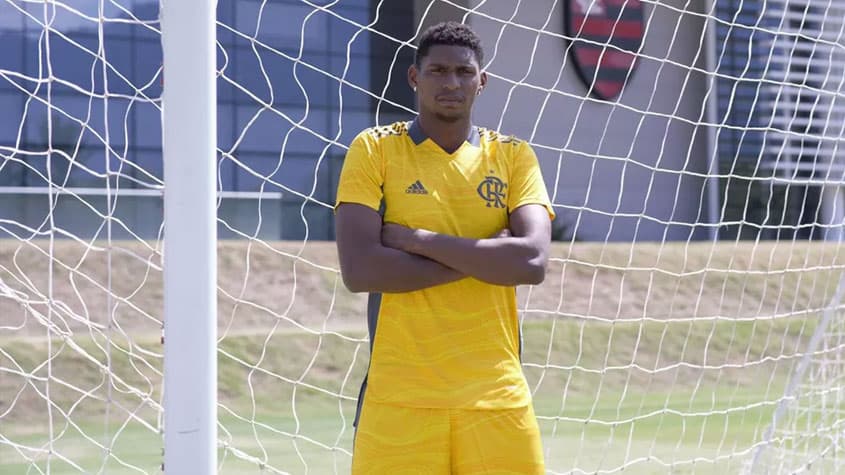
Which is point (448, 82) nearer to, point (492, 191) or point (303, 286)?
point (492, 191)

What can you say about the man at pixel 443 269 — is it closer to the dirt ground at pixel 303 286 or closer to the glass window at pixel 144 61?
the dirt ground at pixel 303 286

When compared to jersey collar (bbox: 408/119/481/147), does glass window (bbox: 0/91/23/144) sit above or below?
below

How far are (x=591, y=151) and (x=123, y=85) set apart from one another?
27.0 feet

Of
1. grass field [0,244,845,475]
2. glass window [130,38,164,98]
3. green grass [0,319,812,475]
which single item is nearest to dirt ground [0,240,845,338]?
grass field [0,244,845,475]

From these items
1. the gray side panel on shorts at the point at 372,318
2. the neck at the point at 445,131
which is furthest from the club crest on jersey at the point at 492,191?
the gray side panel on shorts at the point at 372,318

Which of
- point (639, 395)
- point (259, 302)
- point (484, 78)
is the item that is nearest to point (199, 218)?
point (484, 78)

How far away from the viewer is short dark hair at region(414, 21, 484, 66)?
2547 mm

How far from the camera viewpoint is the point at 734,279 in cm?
1100

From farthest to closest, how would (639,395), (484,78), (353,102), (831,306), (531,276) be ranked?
(353,102)
(639,395)
(831,306)
(484,78)
(531,276)

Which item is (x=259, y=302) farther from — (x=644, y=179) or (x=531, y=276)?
(x=644, y=179)

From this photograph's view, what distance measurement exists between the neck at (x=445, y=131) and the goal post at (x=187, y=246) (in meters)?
0.54

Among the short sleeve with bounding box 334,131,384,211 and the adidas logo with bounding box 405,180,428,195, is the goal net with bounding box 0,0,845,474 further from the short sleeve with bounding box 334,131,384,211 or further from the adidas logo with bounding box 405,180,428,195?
the adidas logo with bounding box 405,180,428,195

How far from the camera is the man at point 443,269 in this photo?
2.33 metres

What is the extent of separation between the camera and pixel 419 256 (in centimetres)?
239
